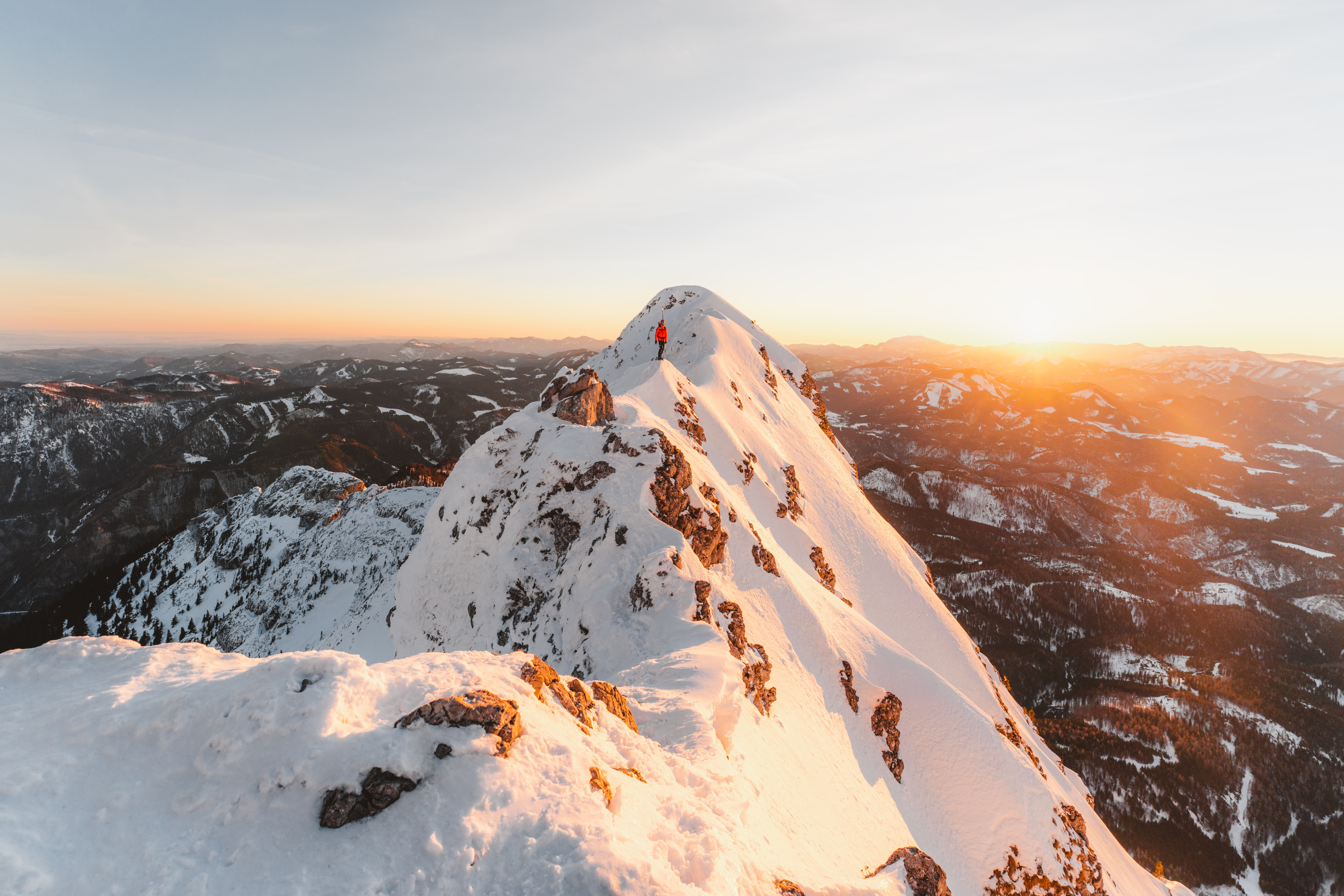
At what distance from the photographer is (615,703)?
55.8 feet

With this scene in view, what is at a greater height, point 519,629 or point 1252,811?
point 519,629

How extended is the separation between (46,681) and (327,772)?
8.19 meters

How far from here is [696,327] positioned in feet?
252

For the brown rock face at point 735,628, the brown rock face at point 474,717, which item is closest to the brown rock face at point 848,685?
the brown rock face at point 735,628

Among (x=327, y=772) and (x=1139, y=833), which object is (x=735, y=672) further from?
(x=1139, y=833)

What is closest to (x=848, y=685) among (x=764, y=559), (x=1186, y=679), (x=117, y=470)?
(x=764, y=559)

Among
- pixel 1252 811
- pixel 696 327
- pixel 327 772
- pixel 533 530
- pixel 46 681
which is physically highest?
pixel 696 327

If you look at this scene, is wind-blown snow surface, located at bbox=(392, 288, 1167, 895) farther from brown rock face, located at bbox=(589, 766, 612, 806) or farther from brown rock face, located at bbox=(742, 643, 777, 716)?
brown rock face, located at bbox=(589, 766, 612, 806)

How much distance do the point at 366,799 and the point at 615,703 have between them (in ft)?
29.1

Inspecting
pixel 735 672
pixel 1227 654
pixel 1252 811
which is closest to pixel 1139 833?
pixel 1252 811

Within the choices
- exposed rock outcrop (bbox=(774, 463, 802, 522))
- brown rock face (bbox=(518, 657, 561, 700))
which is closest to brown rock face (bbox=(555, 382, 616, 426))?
exposed rock outcrop (bbox=(774, 463, 802, 522))

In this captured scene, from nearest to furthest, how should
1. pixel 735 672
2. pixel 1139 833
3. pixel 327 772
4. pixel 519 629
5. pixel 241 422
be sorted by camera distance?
pixel 327 772
pixel 735 672
pixel 519 629
pixel 1139 833
pixel 241 422

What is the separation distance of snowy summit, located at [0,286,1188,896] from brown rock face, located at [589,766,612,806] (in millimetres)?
94

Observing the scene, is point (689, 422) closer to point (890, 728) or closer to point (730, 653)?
point (730, 653)
